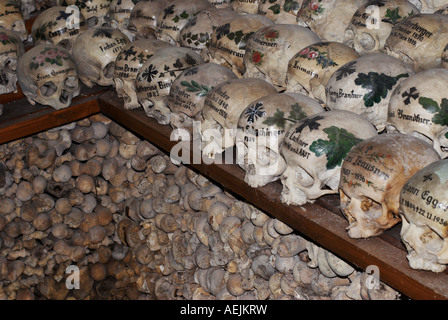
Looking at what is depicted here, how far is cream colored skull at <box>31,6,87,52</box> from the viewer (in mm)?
2932

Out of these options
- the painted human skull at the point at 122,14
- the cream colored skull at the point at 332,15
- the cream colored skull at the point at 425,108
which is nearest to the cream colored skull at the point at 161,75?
the cream colored skull at the point at 332,15

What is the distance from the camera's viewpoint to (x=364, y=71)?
1.82 metres

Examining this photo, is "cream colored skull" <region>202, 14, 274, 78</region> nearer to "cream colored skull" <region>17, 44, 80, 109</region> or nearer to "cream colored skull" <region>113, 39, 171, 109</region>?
"cream colored skull" <region>113, 39, 171, 109</region>

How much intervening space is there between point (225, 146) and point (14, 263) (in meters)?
1.73

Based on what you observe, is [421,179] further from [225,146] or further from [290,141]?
[225,146]

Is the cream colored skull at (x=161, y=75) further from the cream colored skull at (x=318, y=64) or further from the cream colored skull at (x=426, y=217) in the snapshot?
the cream colored skull at (x=426, y=217)

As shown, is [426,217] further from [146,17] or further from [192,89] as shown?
[146,17]

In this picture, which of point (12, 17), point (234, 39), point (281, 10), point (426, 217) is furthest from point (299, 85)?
point (12, 17)

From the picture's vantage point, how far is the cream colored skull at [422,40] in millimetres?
1826

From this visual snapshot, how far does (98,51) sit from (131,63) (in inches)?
11.5

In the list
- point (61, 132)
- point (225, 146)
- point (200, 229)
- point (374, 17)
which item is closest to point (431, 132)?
point (374, 17)

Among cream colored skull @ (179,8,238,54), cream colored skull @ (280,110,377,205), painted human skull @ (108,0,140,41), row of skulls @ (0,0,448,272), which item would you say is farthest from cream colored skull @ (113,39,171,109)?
cream colored skull @ (280,110,377,205)

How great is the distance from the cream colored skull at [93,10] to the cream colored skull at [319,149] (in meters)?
1.70

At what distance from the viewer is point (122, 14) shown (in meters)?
2.95
